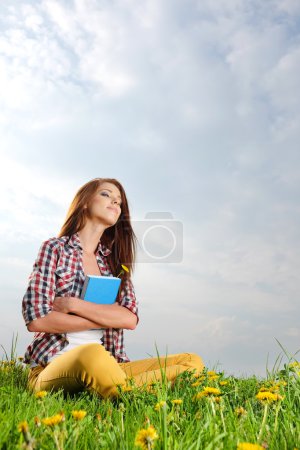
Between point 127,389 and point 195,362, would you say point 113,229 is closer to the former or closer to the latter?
point 195,362

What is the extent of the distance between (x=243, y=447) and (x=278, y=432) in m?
0.93

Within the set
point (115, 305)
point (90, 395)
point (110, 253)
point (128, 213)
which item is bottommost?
point (90, 395)

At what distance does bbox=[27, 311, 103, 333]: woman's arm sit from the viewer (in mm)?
5086

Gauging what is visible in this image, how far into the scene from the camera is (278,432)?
105 inches

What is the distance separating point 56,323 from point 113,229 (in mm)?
1584

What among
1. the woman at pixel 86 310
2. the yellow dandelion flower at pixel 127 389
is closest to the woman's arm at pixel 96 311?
the woman at pixel 86 310

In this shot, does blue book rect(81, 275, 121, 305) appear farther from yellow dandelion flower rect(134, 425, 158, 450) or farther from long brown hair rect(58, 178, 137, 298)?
yellow dandelion flower rect(134, 425, 158, 450)

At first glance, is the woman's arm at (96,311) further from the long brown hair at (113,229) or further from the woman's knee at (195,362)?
the woman's knee at (195,362)

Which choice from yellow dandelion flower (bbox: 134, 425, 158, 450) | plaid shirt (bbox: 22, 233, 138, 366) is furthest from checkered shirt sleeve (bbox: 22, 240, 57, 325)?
yellow dandelion flower (bbox: 134, 425, 158, 450)

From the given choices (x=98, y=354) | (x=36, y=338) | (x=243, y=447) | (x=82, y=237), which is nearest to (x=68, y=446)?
(x=243, y=447)

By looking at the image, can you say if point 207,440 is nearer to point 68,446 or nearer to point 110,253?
point 68,446

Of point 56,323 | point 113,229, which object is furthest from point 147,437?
point 113,229

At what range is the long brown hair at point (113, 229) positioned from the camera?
595cm

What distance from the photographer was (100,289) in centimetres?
539
